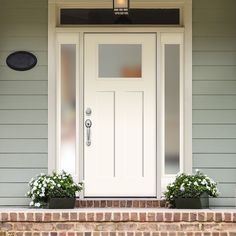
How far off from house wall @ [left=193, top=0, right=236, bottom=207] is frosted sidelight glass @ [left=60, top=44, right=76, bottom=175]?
1311mm

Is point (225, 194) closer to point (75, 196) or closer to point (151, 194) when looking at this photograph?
point (151, 194)

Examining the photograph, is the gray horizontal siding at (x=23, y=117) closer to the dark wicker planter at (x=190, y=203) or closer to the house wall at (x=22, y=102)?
the house wall at (x=22, y=102)

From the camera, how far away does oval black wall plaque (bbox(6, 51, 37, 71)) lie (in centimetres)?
655

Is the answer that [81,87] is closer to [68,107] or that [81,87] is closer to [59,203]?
[68,107]

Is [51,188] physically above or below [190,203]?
above

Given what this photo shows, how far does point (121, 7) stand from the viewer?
21.2 feet

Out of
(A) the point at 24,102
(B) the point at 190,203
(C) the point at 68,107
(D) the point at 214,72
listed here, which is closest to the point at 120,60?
(C) the point at 68,107

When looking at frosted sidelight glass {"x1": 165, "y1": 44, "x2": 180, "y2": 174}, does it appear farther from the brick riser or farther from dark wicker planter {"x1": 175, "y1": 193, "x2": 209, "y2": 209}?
dark wicker planter {"x1": 175, "y1": 193, "x2": 209, "y2": 209}

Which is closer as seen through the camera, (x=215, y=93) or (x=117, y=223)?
(x=117, y=223)

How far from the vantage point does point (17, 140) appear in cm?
655

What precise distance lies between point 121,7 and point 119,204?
209 cm

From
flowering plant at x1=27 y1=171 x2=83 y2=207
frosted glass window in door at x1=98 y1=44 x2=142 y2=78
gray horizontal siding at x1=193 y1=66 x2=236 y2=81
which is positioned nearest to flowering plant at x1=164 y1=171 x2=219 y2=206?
flowering plant at x1=27 y1=171 x2=83 y2=207

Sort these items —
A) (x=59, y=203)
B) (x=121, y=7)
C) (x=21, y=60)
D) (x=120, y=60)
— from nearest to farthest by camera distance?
(x=59, y=203) < (x=121, y=7) < (x=21, y=60) < (x=120, y=60)

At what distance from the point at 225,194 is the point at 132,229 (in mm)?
1253
